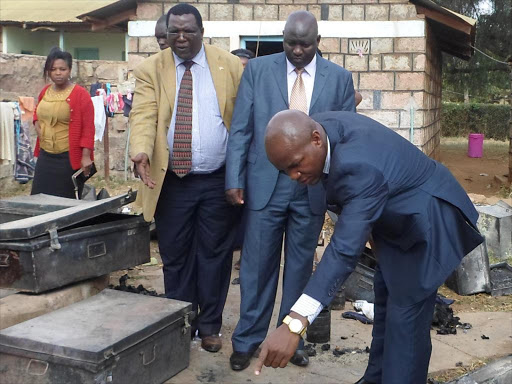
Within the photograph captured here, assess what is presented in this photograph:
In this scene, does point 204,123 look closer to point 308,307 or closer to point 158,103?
point 158,103

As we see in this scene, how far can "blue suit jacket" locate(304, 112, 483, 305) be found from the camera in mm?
2713

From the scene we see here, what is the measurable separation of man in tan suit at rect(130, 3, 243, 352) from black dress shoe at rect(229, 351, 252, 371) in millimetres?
293

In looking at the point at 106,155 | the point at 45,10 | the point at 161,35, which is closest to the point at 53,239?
the point at 161,35

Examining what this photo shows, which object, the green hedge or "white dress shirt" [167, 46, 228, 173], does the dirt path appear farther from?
"white dress shirt" [167, 46, 228, 173]

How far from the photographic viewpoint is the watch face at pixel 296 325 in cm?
259

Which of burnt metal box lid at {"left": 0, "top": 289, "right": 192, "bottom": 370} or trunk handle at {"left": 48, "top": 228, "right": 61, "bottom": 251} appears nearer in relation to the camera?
burnt metal box lid at {"left": 0, "top": 289, "right": 192, "bottom": 370}

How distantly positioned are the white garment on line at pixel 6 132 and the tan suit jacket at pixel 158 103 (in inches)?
277

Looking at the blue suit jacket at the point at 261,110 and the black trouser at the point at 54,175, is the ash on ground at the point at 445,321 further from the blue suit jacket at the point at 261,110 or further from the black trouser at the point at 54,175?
the black trouser at the point at 54,175

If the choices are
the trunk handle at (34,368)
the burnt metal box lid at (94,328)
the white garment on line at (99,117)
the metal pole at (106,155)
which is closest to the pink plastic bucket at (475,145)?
the metal pole at (106,155)

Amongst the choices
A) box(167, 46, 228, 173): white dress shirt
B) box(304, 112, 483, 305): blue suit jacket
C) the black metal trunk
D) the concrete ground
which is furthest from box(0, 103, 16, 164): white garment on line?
box(304, 112, 483, 305): blue suit jacket

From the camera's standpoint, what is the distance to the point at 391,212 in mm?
3023

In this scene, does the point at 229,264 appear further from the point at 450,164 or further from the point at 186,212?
the point at 450,164

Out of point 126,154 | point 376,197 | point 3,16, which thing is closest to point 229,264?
point 376,197

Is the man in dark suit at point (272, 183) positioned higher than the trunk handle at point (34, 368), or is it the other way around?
the man in dark suit at point (272, 183)
